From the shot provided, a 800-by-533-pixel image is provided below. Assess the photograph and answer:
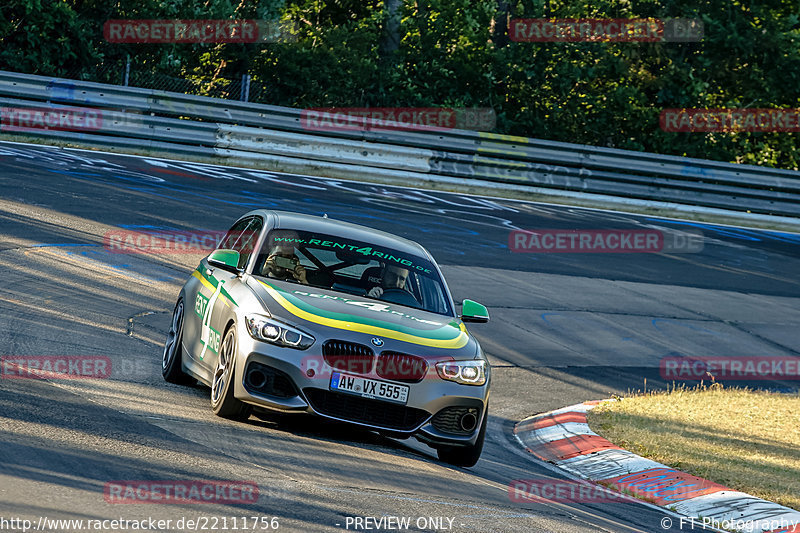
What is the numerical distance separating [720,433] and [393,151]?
1346 cm

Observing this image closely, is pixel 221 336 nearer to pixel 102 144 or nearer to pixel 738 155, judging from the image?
pixel 102 144

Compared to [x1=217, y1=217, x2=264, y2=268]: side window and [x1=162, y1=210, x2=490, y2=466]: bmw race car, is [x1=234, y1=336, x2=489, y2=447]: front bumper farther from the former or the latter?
[x1=217, y1=217, x2=264, y2=268]: side window

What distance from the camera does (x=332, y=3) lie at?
30531 millimetres

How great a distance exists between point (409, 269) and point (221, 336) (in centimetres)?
167

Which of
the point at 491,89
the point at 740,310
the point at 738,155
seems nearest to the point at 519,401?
the point at 740,310

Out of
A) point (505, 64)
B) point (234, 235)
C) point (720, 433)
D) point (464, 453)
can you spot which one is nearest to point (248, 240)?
point (234, 235)

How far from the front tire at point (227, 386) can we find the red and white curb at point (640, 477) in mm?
3241

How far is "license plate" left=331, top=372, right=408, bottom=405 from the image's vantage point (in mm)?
7746

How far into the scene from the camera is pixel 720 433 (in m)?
11.6

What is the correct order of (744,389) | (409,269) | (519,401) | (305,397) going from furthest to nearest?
1. (744,389)
2. (519,401)
3. (409,269)
4. (305,397)

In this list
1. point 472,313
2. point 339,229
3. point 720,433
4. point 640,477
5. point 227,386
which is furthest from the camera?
point 720,433

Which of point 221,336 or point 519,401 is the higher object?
point 221,336

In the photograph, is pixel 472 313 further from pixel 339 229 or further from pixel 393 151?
pixel 393 151

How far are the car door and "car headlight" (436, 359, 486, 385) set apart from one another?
157cm
